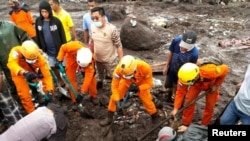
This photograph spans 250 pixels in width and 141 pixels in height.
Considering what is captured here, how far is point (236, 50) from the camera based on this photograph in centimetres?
792

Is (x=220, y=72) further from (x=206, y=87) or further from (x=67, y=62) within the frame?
(x=67, y=62)

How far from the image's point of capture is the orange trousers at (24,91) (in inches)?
173

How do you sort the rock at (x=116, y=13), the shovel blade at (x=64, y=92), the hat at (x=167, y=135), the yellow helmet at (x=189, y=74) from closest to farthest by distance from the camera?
1. the hat at (x=167, y=135)
2. the yellow helmet at (x=189, y=74)
3. the shovel blade at (x=64, y=92)
4. the rock at (x=116, y=13)

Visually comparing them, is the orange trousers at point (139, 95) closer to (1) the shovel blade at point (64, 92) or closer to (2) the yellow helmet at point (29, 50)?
(1) the shovel blade at point (64, 92)

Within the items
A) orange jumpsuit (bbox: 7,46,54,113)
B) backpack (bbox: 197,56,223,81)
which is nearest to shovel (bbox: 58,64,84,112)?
orange jumpsuit (bbox: 7,46,54,113)

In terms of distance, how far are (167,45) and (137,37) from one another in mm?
944

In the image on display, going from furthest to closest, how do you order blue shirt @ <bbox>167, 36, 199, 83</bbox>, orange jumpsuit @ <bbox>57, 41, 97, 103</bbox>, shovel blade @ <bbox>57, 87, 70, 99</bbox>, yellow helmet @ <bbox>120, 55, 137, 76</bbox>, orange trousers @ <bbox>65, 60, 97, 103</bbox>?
shovel blade @ <bbox>57, 87, 70, 99</bbox> → orange trousers @ <bbox>65, 60, 97, 103</bbox> → orange jumpsuit @ <bbox>57, 41, 97, 103</bbox> → blue shirt @ <bbox>167, 36, 199, 83</bbox> → yellow helmet @ <bbox>120, 55, 137, 76</bbox>

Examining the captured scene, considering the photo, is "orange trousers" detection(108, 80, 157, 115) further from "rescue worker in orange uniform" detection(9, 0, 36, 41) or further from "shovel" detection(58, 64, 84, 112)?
"rescue worker in orange uniform" detection(9, 0, 36, 41)

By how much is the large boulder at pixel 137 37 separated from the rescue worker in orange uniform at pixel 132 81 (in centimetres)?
348

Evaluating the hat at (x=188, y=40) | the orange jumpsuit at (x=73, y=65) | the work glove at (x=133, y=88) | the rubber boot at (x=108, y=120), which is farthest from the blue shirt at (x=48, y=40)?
the hat at (x=188, y=40)

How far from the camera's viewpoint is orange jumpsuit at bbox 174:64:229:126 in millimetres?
4047

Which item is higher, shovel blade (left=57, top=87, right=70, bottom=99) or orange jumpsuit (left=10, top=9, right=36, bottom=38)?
orange jumpsuit (left=10, top=9, right=36, bottom=38)

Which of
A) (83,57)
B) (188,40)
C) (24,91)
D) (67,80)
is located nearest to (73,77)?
(67,80)

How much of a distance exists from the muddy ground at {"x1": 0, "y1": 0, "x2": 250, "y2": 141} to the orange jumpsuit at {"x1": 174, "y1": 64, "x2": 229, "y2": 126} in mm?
521
